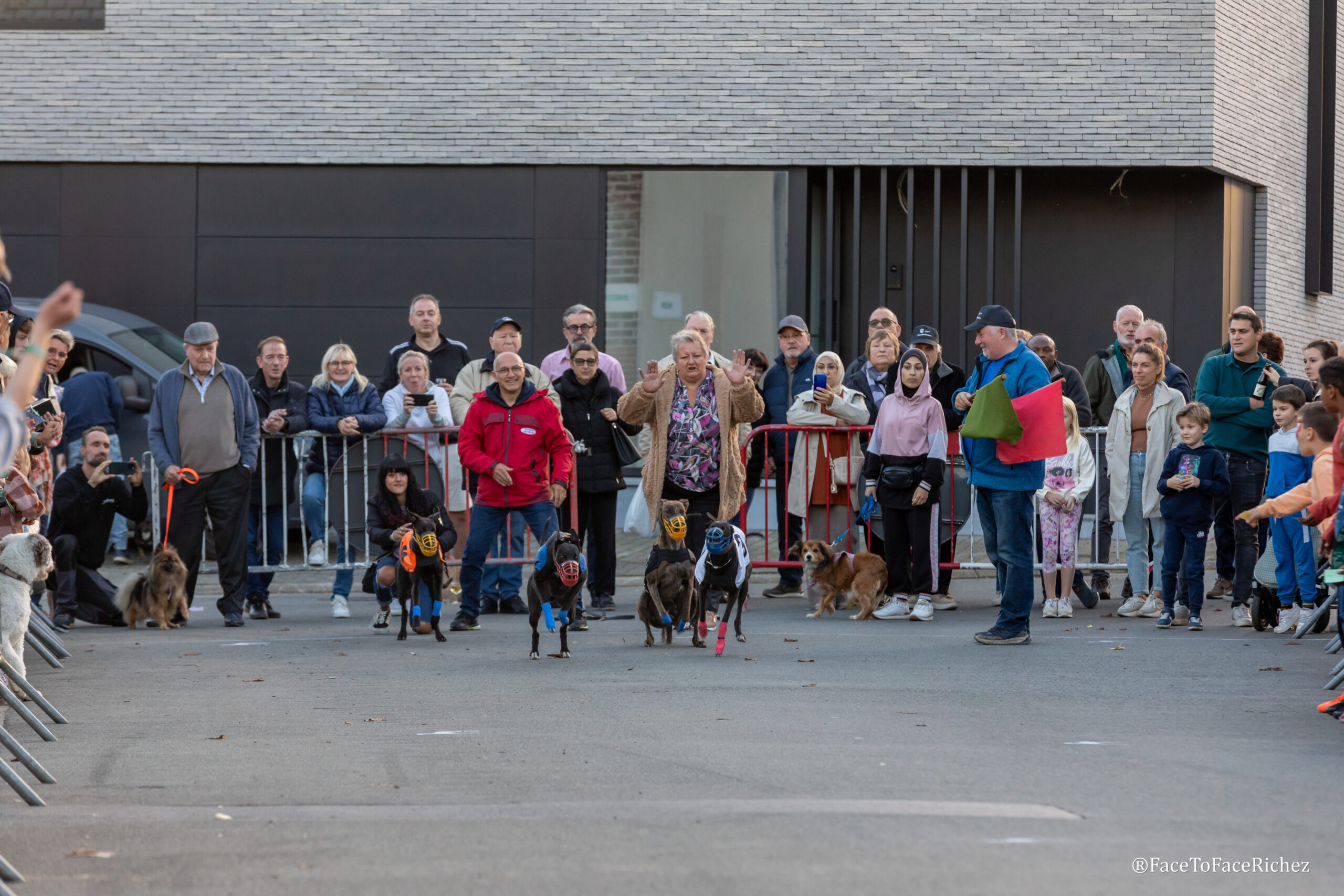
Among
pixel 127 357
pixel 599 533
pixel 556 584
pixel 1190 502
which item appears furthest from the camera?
pixel 127 357

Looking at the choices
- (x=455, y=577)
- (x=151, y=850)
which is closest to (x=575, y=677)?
(x=151, y=850)

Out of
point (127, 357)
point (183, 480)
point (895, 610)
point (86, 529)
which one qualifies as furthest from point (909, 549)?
point (127, 357)

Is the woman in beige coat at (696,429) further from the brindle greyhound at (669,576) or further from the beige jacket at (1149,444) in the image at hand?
the beige jacket at (1149,444)

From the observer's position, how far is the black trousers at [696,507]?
11672mm

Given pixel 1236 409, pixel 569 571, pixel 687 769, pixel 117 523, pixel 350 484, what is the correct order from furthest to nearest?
pixel 117 523, pixel 350 484, pixel 1236 409, pixel 569 571, pixel 687 769

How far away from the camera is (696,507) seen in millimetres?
11836

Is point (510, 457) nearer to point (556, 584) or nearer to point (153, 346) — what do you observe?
point (556, 584)

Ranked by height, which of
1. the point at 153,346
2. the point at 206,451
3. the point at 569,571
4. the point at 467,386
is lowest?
the point at 569,571

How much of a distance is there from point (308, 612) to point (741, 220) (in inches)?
347

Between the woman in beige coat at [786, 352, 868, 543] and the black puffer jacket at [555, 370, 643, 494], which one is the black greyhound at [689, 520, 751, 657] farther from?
the woman in beige coat at [786, 352, 868, 543]

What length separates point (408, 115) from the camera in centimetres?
1998

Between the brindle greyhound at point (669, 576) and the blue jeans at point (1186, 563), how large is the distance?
11.6 ft

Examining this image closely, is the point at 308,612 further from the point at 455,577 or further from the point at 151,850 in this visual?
the point at 151,850

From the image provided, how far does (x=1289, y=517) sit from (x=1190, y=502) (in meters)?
0.75
